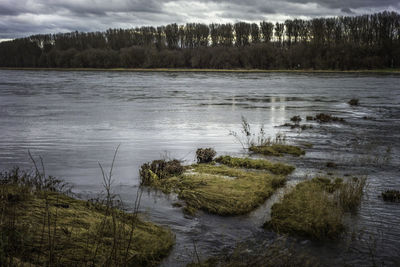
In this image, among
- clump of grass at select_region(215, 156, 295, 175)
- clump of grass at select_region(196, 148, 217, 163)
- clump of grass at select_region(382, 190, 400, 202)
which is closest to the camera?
clump of grass at select_region(382, 190, 400, 202)

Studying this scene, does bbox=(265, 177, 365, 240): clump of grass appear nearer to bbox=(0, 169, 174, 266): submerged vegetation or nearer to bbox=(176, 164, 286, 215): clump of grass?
bbox=(176, 164, 286, 215): clump of grass

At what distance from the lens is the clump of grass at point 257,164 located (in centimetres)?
1105

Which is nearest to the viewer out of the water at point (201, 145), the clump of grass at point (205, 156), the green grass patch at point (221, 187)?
the water at point (201, 145)

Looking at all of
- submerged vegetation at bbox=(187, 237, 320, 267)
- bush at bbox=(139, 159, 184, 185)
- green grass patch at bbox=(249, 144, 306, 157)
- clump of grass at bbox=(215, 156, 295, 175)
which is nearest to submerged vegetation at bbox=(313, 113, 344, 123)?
green grass patch at bbox=(249, 144, 306, 157)

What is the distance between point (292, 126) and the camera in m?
19.4

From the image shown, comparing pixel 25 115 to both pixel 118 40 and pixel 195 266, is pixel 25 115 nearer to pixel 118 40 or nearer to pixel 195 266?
pixel 195 266

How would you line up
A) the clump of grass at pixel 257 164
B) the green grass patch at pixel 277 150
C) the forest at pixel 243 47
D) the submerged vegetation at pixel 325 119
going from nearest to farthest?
1. the clump of grass at pixel 257 164
2. the green grass patch at pixel 277 150
3. the submerged vegetation at pixel 325 119
4. the forest at pixel 243 47

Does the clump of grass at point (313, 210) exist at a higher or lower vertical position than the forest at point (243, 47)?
lower

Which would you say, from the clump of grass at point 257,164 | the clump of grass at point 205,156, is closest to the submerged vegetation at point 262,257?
the clump of grass at point 257,164

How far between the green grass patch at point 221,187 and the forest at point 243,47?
280ft

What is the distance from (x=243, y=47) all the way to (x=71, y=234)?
11415 centimetres

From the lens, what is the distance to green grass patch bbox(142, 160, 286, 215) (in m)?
8.30

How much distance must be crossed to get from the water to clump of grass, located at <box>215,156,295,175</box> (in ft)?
1.38

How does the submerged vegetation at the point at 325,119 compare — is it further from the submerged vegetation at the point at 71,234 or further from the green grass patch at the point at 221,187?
the submerged vegetation at the point at 71,234
